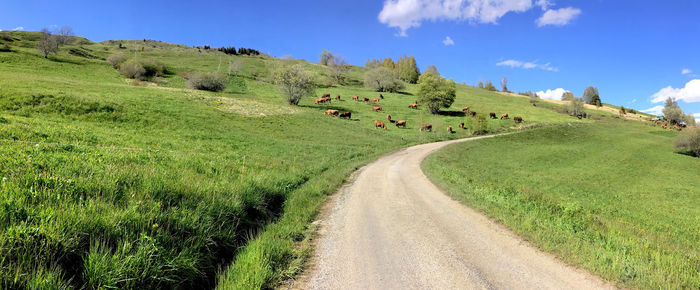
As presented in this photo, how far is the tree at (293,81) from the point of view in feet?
199

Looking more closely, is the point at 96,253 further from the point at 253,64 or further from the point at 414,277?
the point at 253,64

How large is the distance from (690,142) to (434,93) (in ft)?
148

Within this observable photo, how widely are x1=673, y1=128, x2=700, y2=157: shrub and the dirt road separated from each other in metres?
62.8

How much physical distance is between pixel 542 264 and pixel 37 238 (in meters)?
9.59

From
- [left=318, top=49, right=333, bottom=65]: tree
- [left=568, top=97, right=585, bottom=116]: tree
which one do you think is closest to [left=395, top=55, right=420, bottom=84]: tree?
[left=318, top=49, right=333, bottom=65]: tree

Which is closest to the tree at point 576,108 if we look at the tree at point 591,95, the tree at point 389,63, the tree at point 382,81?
the tree at point 382,81

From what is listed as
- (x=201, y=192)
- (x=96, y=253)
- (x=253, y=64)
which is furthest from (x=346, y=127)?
(x=253, y=64)

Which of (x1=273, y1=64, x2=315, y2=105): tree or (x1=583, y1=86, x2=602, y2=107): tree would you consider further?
(x1=583, y1=86, x2=602, y2=107): tree

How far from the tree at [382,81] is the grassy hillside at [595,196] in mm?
59842

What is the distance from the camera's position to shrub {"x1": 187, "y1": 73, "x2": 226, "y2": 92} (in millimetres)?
69938

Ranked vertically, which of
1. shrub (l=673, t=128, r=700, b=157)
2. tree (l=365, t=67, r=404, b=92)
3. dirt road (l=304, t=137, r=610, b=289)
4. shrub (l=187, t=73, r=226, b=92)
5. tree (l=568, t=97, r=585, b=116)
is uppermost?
tree (l=365, t=67, r=404, b=92)

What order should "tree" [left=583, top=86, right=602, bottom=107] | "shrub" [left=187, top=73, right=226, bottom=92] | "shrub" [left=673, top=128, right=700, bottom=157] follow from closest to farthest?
"shrub" [left=673, top=128, right=700, bottom=157] < "shrub" [left=187, top=73, right=226, bottom=92] < "tree" [left=583, top=86, right=602, bottom=107]

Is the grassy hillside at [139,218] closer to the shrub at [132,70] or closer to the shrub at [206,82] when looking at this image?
the shrub at [206,82]

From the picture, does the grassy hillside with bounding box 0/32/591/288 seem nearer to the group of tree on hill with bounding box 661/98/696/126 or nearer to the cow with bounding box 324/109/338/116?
the cow with bounding box 324/109/338/116
